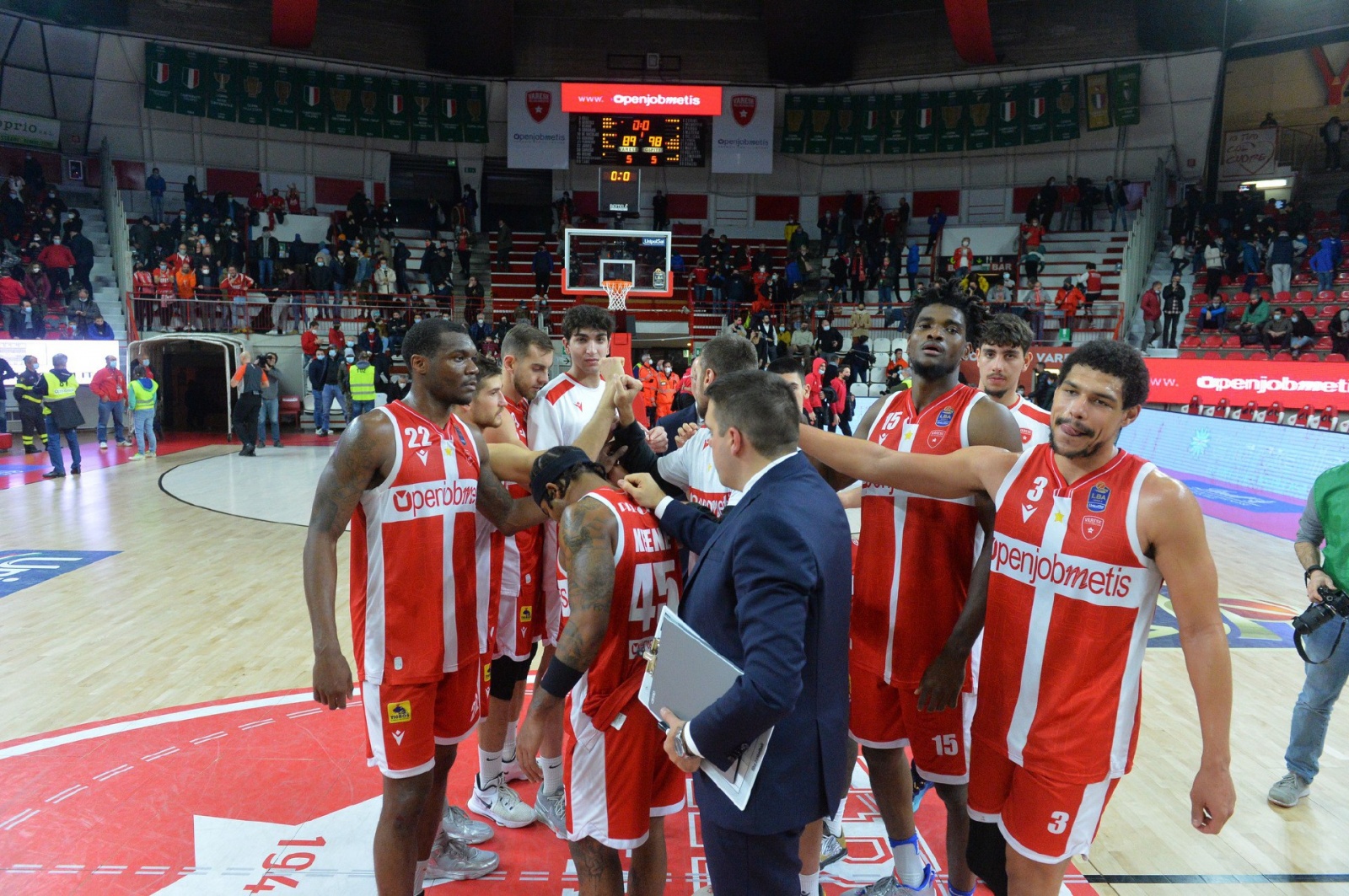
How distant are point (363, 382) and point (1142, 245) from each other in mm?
20712

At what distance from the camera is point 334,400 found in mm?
22328

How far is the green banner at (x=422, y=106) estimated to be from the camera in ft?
86.2

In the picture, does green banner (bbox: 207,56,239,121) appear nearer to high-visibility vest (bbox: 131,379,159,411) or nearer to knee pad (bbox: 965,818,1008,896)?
high-visibility vest (bbox: 131,379,159,411)

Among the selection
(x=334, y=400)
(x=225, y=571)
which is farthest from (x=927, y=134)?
(x=225, y=571)

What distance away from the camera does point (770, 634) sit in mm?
2162

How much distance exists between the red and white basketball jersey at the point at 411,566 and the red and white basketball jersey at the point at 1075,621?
203 cm

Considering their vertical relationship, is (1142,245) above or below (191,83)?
below

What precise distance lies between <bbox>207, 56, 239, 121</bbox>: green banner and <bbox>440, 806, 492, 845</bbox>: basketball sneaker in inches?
1011

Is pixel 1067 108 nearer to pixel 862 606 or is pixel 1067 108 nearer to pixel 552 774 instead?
pixel 862 606

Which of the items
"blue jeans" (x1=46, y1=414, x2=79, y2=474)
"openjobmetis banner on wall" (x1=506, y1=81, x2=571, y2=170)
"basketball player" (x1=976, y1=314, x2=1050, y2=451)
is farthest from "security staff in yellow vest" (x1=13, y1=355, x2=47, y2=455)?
"basketball player" (x1=976, y1=314, x2=1050, y2=451)

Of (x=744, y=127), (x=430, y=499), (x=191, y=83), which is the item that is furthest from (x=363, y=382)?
(x=430, y=499)

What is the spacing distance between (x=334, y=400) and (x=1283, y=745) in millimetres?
21217

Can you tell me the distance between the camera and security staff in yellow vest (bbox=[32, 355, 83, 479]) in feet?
45.7

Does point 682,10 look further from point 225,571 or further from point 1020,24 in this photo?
point 225,571
